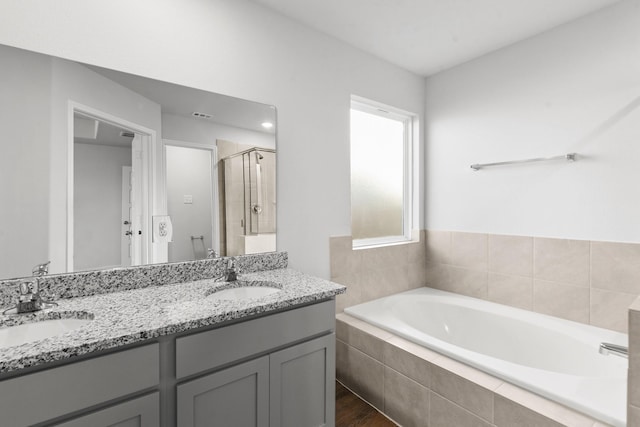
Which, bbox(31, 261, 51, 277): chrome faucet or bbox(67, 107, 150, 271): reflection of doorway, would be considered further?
bbox(67, 107, 150, 271): reflection of doorway

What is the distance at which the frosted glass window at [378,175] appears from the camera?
2.60m

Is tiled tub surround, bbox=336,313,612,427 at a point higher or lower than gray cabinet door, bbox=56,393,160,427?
lower

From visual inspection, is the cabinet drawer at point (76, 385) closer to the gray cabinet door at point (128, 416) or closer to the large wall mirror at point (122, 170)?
the gray cabinet door at point (128, 416)

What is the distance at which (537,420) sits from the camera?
47.4 inches

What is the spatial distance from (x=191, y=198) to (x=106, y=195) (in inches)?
15.2

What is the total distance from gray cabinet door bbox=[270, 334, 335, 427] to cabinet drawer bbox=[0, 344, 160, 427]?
0.49m

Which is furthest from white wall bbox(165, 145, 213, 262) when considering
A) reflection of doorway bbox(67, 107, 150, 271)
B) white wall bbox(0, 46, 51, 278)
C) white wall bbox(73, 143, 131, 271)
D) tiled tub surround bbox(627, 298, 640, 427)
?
tiled tub surround bbox(627, 298, 640, 427)

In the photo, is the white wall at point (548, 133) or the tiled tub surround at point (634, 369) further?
the white wall at point (548, 133)

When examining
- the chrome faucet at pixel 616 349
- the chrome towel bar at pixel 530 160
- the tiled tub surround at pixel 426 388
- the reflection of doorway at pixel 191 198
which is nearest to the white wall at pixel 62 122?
the reflection of doorway at pixel 191 198

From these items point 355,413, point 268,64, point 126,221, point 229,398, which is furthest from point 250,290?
point 268,64

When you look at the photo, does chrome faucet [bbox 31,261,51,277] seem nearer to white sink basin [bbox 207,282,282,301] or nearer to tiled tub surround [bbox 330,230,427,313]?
white sink basin [bbox 207,282,282,301]

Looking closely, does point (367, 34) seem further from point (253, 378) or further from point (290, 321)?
point (253, 378)

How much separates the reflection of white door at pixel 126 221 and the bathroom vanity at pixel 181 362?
0.17 m

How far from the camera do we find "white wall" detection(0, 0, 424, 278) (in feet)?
4.42
